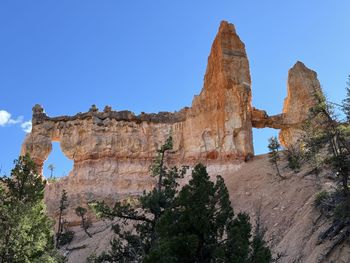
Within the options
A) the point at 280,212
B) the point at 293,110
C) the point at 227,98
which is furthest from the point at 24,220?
the point at 293,110

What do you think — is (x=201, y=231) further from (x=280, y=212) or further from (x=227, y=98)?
(x=227, y=98)

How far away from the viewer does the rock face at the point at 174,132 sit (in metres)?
44.8

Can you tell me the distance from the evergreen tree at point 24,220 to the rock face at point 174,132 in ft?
75.2

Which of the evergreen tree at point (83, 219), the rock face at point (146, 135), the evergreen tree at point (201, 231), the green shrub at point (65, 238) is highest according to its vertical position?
the rock face at point (146, 135)

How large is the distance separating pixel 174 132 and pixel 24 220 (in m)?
31.1

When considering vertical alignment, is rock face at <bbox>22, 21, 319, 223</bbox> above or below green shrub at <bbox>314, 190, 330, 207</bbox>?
above

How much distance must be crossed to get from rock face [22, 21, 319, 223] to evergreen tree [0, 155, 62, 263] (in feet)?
75.2

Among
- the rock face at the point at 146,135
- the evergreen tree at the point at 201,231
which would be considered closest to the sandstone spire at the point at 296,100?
the rock face at the point at 146,135

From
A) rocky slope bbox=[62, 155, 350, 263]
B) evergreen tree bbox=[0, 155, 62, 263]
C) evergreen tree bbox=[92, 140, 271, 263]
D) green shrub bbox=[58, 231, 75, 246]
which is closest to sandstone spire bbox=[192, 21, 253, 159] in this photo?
rocky slope bbox=[62, 155, 350, 263]

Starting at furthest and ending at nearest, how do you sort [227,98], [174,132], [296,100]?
[296,100] → [174,132] → [227,98]

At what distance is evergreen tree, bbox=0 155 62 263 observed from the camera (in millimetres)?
18188

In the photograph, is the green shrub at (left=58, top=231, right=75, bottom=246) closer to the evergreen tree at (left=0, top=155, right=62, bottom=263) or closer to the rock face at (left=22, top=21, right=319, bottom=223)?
the rock face at (left=22, top=21, right=319, bottom=223)

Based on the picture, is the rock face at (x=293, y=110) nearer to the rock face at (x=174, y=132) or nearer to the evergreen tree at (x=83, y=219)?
the rock face at (x=174, y=132)

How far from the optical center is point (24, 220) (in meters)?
18.3
